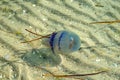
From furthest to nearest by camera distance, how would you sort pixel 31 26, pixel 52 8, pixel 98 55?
pixel 52 8
pixel 31 26
pixel 98 55

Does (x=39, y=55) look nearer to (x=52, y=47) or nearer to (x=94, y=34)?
(x=52, y=47)

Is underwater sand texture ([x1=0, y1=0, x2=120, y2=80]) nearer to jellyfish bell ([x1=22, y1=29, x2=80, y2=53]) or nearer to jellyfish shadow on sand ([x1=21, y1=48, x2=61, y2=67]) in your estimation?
jellyfish shadow on sand ([x1=21, y1=48, x2=61, y2=67])

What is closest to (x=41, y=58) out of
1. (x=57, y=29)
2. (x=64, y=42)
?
(x=64, y=42)

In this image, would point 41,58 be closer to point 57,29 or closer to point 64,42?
point 64,42

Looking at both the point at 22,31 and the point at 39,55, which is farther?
the point at 22,31

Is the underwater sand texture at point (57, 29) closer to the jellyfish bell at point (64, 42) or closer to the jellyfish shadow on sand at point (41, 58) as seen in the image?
the jellyfish shadow on sand at point (41, 58)

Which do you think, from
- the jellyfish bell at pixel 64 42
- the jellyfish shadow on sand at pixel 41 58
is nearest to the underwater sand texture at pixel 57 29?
the jellyfish shadow on sand at pixel 41 58

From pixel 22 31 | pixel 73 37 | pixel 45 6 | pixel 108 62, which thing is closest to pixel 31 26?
pixel 22 31

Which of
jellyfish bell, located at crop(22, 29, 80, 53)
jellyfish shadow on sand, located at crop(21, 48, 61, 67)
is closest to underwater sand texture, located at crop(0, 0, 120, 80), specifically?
jellyfish shadow on sand, located at crop(21, 48, 61, 67)
